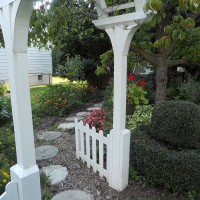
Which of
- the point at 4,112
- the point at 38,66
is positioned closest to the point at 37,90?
the point at 38,66

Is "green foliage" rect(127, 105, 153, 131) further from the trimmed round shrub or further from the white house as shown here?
the white house

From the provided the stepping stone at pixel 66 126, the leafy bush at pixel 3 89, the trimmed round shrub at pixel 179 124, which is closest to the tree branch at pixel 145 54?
the trimmed round shrub at pixel 179 124

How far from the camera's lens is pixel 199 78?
705 cm

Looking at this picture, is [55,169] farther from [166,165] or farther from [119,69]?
[119,69]

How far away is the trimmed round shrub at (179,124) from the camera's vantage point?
2447mm

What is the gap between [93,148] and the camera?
2916mm

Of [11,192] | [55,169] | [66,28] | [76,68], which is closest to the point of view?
[11,192]

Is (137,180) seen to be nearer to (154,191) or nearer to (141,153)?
(154,191)

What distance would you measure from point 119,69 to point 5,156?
1973 mm

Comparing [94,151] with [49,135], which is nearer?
[94,151]

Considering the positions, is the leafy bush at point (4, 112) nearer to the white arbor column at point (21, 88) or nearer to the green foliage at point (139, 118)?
the green foliage at point (139, 118)

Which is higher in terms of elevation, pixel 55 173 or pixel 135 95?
pixel 135 95

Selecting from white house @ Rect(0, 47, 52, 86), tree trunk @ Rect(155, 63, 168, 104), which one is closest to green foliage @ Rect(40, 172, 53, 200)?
tree trunk @ Rect(155, 63, 168, 104)

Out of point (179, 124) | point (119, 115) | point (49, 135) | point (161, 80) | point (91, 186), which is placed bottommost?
point (91, 186)
